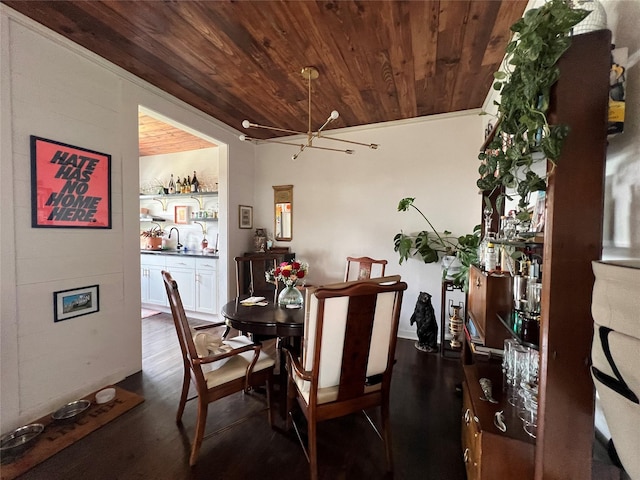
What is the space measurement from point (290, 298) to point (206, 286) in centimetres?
231

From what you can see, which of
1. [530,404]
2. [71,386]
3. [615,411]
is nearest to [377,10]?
[615,411]

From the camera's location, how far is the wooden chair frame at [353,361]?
4.27 ft

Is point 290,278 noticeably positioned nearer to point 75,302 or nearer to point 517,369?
point 517,369

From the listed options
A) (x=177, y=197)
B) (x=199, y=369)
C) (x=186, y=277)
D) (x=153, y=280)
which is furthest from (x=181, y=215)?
(x=199, y=369)

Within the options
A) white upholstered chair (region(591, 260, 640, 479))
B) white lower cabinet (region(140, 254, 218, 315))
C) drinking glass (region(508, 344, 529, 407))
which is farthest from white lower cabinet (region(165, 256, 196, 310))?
white upholstered chair (region(591, 260, 640, 479))

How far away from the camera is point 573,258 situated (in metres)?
0.87

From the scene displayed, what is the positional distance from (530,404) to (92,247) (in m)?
3.10

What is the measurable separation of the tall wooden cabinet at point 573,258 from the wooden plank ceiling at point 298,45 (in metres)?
1.21

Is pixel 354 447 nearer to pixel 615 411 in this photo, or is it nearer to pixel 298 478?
pixel 298 478

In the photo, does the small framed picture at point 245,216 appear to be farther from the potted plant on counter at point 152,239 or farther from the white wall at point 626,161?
the white wall at point 626,161

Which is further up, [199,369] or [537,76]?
[537,76]

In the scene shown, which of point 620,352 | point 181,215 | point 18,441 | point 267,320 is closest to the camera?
point 620,352

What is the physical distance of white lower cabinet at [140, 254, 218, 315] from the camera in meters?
3.93

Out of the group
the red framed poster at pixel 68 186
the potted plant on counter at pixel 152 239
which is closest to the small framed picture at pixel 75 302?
the red framed poster at pixel 68 186
